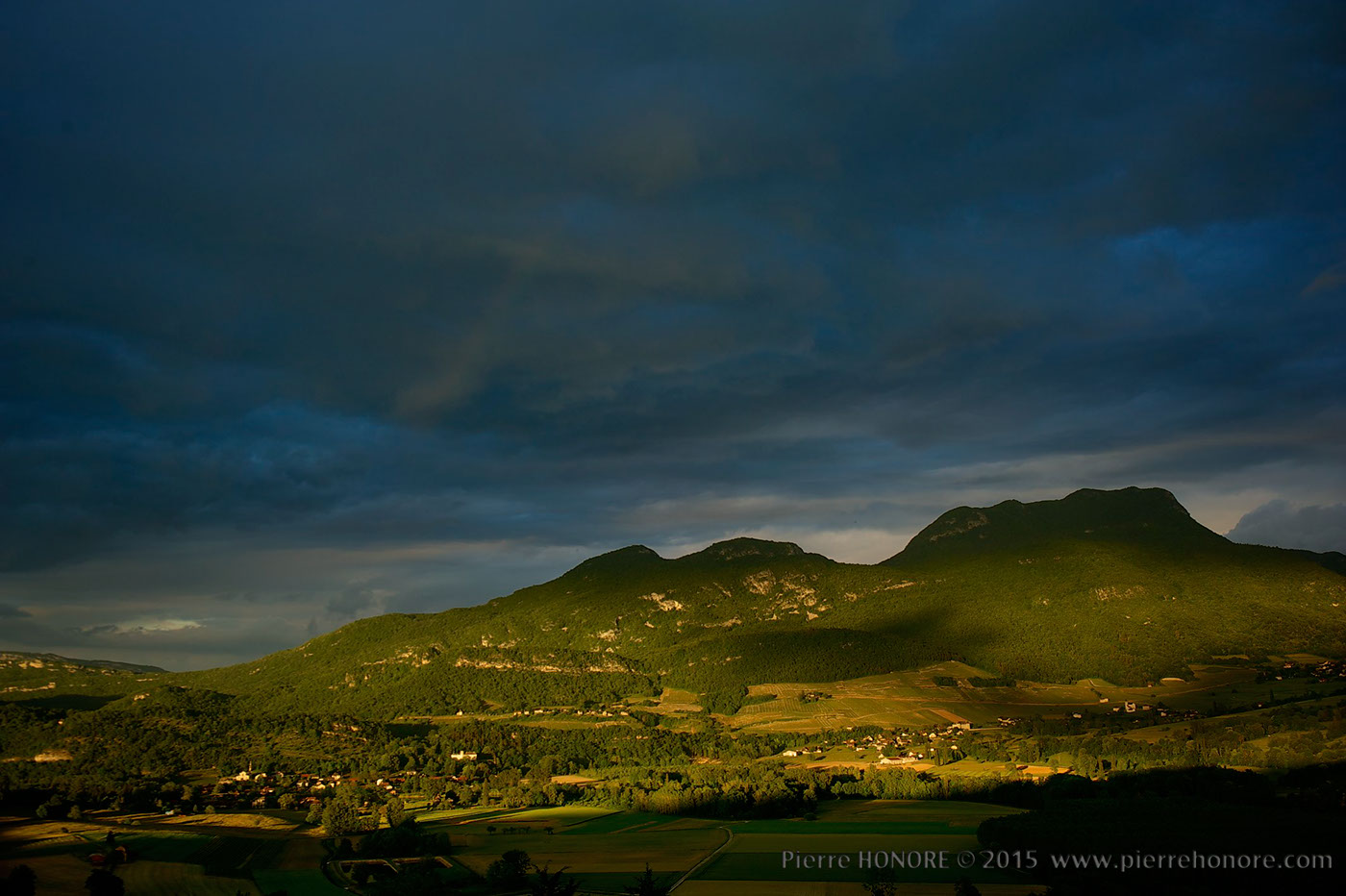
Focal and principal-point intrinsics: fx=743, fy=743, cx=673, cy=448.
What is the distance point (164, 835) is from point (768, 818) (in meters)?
82.6

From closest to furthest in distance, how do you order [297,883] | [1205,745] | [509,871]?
1. [509,871]
2. [297,883]
3. [1205,745]

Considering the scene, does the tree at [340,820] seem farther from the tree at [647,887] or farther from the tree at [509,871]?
the tree at [647,887]

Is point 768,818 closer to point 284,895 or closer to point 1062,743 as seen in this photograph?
point 284,895

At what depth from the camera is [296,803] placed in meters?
129

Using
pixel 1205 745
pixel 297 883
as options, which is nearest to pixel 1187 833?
pixel 1205 745

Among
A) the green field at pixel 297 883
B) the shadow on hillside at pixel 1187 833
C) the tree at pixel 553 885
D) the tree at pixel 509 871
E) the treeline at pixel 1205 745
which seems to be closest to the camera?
the shadow on hillside at pixel 1187 833

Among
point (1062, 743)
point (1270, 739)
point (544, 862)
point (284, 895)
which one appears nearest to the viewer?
point (284, 895)

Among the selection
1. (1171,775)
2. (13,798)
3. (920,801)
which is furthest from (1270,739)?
(13,798)

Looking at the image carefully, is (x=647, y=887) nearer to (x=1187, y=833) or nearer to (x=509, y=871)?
(x=509, y=871)

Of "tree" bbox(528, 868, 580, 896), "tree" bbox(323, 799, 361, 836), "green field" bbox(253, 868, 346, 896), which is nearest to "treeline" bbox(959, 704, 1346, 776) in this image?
"tree" bbox(528, 868, 580, 896)

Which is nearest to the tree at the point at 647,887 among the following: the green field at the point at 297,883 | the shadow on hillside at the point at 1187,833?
the green field at the point at 297,883

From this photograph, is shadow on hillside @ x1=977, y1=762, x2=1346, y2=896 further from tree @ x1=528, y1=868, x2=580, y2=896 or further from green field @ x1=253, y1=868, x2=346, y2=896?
green field @ x1=253, y1=868, x2=346, y2=896

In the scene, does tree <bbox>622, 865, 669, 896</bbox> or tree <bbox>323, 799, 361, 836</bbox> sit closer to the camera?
tree <bbox>622, 865, 669, 896</bbox>

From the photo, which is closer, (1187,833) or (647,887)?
(647,887)
